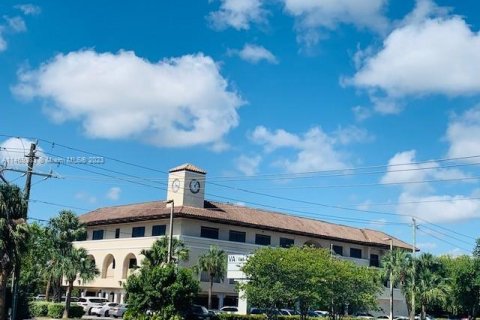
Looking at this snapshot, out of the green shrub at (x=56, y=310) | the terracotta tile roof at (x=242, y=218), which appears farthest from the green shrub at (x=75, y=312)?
the terracotta tile roof at (x=242, y=218)

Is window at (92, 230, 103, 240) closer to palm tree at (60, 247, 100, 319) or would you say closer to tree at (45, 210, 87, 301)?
palm tree at (60, 247, 100, 319)

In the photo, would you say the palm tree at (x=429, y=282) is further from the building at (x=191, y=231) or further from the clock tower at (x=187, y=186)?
the clock tower at (x=187, y=186)

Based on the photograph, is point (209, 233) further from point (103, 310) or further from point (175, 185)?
point (103, 310)

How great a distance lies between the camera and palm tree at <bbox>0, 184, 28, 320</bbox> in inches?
1638

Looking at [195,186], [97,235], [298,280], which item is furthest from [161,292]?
[97,235]

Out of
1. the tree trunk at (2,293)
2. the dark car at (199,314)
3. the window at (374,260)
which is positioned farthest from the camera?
the window at (374,260)

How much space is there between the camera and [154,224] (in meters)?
74.9

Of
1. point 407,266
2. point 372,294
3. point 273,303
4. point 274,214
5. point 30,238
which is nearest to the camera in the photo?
point 30,238

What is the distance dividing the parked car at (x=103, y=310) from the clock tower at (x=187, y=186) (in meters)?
14.3

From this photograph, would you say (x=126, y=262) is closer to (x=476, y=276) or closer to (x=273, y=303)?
(x=273, y=303)

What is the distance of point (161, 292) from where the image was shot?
46.7 m

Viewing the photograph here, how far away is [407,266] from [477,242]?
9347mm

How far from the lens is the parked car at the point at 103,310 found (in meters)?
64.6

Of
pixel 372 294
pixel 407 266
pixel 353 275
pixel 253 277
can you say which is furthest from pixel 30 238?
pixel 407 266
